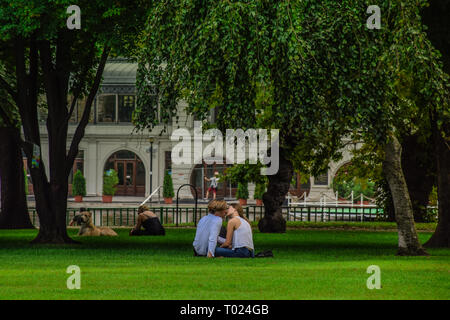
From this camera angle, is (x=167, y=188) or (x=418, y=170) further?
(x=167, y=188)

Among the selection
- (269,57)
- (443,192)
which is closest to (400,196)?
(443,192)

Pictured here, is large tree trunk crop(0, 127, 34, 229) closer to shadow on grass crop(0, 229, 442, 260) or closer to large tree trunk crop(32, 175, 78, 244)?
shadow on grass crop(0, 229, 442, 260)

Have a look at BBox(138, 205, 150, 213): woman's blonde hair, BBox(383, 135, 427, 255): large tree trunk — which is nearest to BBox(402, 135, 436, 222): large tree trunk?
BBox(138, 205, 150, 213): woman's blonde hair

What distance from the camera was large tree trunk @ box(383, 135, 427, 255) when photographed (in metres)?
19.9

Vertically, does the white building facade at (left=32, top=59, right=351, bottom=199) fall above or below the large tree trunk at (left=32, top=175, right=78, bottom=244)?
above

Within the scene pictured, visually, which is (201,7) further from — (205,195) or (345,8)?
(205,195)

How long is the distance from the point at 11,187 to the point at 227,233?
16.4 meters

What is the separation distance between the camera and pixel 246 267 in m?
16.3

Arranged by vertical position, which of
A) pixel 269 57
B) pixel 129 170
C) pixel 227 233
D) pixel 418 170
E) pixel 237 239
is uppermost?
pixel 269 57

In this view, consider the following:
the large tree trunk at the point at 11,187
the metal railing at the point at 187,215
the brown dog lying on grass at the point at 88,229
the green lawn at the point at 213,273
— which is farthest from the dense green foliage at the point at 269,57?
the metal railing at the point at 187,215

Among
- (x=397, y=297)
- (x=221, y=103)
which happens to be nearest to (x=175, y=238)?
(x=221, y=103)

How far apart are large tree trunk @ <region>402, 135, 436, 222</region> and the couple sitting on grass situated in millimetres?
15067

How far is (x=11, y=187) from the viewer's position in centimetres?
3309

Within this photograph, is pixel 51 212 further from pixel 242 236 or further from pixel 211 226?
pixel 242 236
